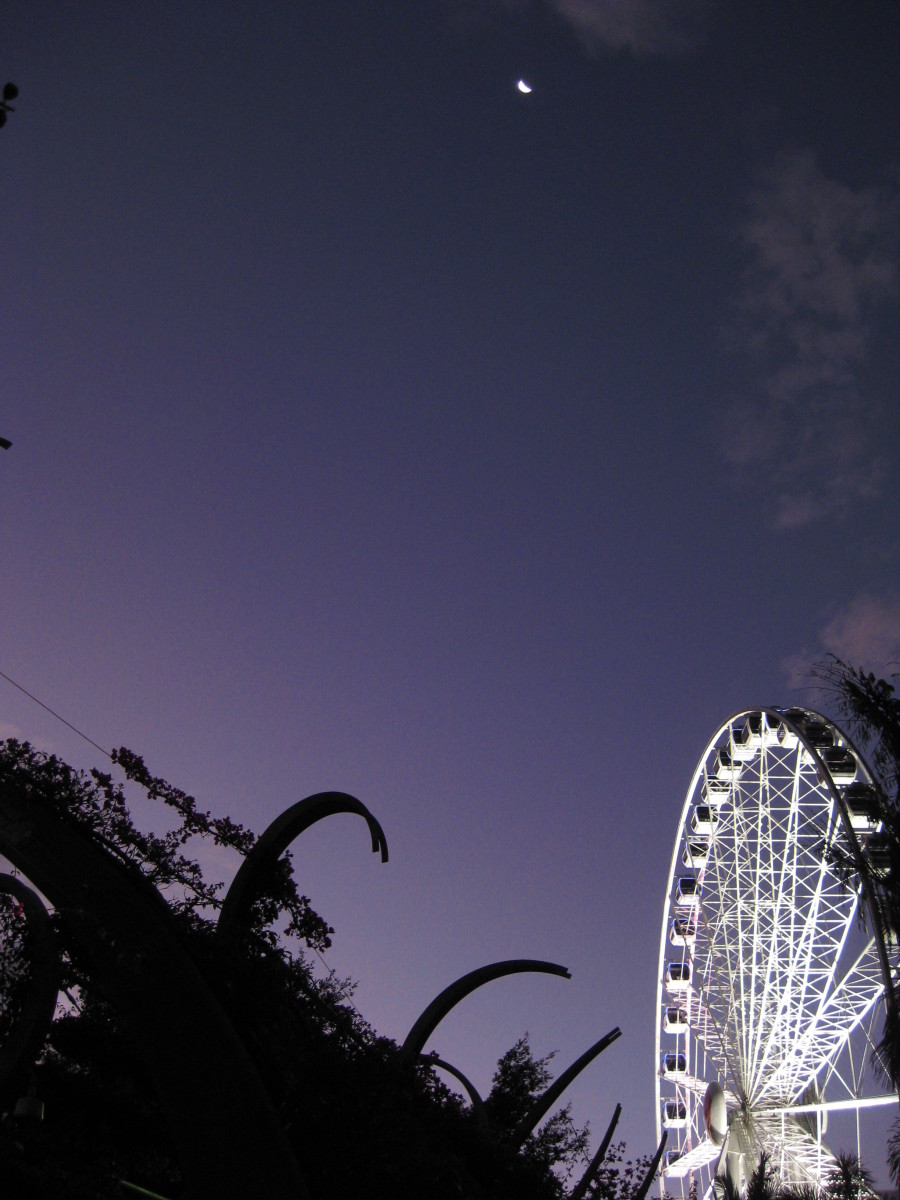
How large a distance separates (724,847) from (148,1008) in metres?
29.9

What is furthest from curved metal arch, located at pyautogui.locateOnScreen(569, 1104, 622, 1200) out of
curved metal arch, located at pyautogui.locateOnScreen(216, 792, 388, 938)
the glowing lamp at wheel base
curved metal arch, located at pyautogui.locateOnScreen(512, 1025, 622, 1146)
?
the glowing lamp at wheel base

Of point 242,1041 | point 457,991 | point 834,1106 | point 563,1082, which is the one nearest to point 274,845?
point 242,1041

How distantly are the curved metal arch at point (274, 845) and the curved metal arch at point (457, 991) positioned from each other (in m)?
5.62

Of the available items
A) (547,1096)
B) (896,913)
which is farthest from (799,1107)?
(896,913)

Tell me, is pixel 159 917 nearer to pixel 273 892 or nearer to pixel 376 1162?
pixel 273 892

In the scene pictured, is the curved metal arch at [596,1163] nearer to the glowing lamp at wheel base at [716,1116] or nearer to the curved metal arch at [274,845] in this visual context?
the curved metal arch at [274,845]

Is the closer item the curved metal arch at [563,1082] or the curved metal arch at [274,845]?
the curved metal arch at [274,845]

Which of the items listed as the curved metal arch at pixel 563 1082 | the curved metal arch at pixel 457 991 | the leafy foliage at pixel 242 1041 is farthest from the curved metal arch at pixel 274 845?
the curved metal arch at pixel 563 1082

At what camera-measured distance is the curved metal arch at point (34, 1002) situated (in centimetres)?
1009

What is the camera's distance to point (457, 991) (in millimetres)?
18812

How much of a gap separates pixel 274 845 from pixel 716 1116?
27.1 meters

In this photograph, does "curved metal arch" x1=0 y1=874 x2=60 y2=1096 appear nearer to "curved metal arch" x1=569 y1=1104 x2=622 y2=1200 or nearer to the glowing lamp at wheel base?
"curved metal arch" x1=569 y1=1104 x2=622 y2=1200

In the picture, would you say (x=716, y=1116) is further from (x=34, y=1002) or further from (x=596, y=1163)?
(x=34, y=1002)

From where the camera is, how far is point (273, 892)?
42.8 feet
